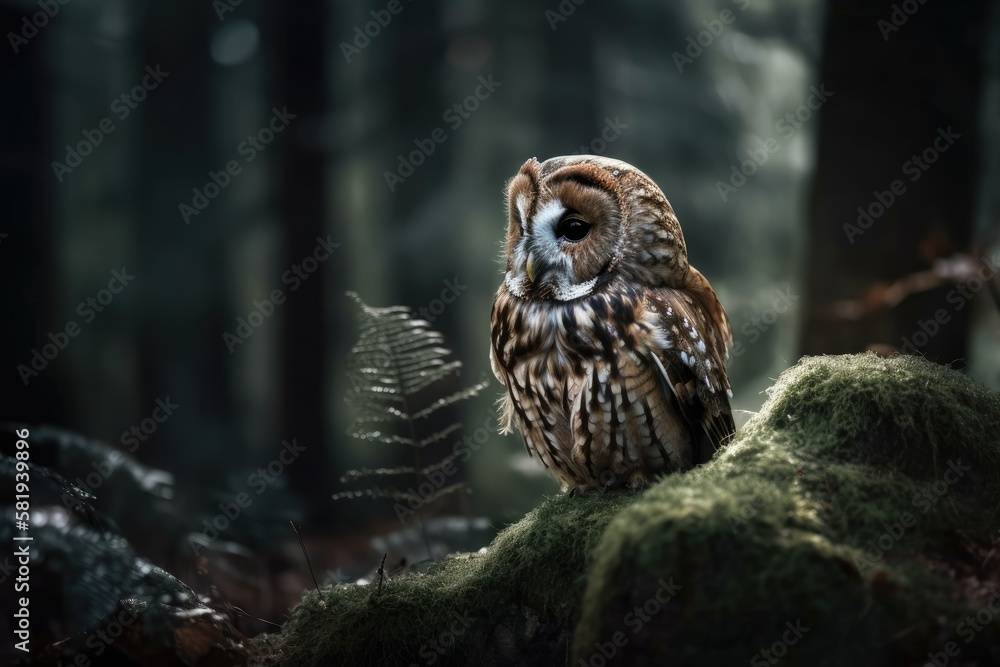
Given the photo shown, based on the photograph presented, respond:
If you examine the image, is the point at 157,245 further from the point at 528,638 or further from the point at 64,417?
the point at 528,638

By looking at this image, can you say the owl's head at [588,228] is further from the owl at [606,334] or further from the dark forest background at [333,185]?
the dark forest background at [333,185]

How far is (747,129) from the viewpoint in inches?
230

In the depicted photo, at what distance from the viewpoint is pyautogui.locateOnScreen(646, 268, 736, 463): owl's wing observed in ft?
6.90

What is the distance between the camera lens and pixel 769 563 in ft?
4.45

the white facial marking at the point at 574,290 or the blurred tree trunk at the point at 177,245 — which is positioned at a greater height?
the blurred tree trunk at the point at 177,245

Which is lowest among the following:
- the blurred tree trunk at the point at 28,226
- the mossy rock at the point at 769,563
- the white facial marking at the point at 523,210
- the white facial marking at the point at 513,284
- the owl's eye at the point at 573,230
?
the mossy rock at the point at 769,563

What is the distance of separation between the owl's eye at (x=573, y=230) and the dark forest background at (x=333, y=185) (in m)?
2.16

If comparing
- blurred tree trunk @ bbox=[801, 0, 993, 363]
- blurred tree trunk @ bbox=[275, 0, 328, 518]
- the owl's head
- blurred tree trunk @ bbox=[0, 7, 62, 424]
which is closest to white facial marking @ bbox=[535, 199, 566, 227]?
the owl's head

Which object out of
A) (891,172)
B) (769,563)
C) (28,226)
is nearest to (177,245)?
(28,226)

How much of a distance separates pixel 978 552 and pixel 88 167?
19.3 feet

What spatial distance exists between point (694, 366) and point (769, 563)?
87 cm

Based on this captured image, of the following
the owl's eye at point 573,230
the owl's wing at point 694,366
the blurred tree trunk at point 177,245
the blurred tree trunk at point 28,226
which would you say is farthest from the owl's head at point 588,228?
the blurred tree trunk at point 177,245

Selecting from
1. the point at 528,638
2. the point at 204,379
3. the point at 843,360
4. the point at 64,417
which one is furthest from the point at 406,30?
the point at 528,638

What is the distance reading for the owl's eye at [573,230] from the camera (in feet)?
7.23
